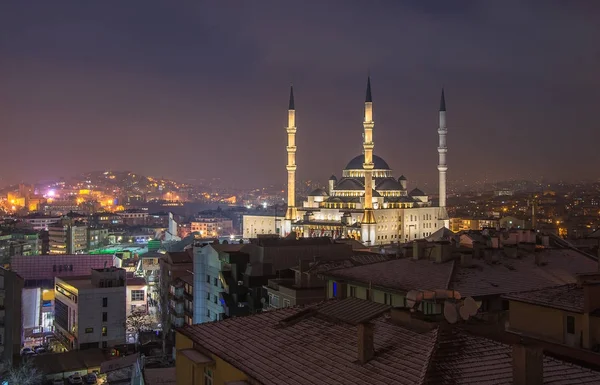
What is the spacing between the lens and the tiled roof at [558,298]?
340 inches

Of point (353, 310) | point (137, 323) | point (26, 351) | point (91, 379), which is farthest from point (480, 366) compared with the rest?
point (137, 323)

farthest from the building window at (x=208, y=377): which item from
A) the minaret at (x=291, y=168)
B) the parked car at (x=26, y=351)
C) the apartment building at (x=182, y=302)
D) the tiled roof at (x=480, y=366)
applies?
the minaret at (x=291, y=168)

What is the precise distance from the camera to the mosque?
194 ft

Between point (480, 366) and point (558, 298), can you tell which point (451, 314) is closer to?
point (480, 366)


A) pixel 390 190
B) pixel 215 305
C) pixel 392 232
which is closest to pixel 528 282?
pixel 215 305

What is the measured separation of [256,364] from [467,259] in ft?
21.2

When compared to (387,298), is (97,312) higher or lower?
lower

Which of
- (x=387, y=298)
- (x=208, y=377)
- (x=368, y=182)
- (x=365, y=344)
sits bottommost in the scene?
(x=208, y=377)

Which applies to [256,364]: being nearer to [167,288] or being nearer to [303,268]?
[303,268]

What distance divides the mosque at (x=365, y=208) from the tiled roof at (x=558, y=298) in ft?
155

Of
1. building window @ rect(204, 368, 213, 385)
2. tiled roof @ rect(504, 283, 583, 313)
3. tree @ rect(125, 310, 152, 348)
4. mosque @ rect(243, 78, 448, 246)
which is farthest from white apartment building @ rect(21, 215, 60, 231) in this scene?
tiled roof @ rect(504, 283, 583, 313)

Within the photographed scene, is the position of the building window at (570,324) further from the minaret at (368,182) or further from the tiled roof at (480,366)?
the minaret at (368,182)

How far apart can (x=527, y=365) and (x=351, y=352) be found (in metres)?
1.77

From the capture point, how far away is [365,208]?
58.8m
